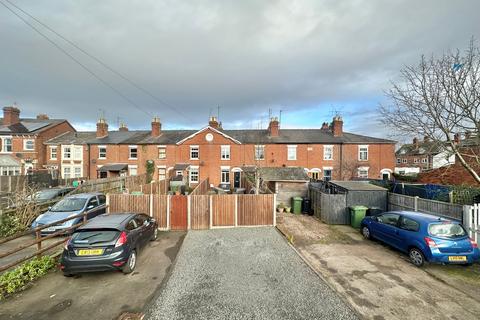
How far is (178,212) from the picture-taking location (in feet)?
31.6

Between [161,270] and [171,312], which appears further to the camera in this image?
[161,270]

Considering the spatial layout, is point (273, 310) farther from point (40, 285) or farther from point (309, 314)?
point (40, 285)

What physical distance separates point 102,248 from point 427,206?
13.0m

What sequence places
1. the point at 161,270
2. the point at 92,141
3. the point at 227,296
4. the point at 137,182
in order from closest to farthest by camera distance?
1. the point at 227,296
2. the point at 161,270
3. the point at 137,182
4. the point at 92,141

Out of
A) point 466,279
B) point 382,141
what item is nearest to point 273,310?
point 466,279

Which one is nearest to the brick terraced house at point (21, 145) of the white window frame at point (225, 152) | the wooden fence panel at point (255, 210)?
the white window frame at point (225, 152)

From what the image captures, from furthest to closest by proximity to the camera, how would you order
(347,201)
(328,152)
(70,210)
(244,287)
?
(328,152)
(347,201)
(70,210)
(244,287)

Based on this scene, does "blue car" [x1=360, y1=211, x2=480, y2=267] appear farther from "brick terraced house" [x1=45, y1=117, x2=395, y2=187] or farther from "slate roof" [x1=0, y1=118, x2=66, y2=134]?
"slate roof" [x1=0, y1=118, x2=66, y2=134]

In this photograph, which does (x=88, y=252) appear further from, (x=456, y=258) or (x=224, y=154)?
(x=224, y=154)

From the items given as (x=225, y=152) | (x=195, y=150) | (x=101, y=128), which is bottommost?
(x=225, y=152)

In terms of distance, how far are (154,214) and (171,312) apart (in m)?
6.26

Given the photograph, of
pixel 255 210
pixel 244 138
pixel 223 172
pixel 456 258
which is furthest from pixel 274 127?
pixel 456 258

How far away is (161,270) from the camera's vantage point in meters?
5.88

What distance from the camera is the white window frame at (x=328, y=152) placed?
922 inches
